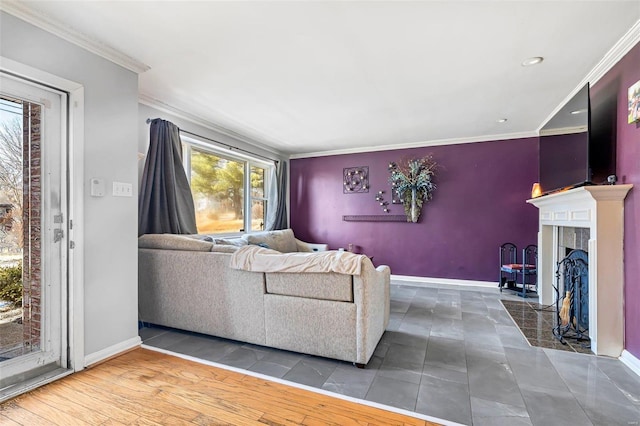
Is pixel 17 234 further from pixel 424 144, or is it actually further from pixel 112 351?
pixel 424 144

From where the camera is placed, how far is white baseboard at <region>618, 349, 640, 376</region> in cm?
205

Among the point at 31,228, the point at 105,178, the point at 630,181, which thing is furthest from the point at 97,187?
the point at 630,181

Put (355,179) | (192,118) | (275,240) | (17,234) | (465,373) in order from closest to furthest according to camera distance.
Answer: (17,234), (465,373), (192,118), (275,240), (355,179)

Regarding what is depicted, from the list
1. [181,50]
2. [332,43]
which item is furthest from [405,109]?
[181,50]

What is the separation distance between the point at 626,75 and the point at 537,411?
2456mm

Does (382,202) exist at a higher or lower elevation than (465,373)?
higher

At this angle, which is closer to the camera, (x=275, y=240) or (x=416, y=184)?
(x=275, y=240)

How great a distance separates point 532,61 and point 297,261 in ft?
8.11

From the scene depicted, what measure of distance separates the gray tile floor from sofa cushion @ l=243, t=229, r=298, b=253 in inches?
66.3

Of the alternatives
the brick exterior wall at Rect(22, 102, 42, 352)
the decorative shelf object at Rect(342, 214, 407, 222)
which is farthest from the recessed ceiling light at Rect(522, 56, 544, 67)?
the brick exterior wall at Rect(22, 102, 42, 352)

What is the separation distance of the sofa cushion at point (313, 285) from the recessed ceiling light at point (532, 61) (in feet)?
7.36

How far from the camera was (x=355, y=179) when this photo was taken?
546 cm

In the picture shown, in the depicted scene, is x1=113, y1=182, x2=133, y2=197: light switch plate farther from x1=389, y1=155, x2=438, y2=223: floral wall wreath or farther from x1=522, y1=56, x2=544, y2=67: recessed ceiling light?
x1=389, y1=155, x2=438, y2=223: floral wall wreath

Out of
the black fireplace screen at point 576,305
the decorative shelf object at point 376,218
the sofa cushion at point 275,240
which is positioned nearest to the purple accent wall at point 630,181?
the black fireplace screen at point 576,305
